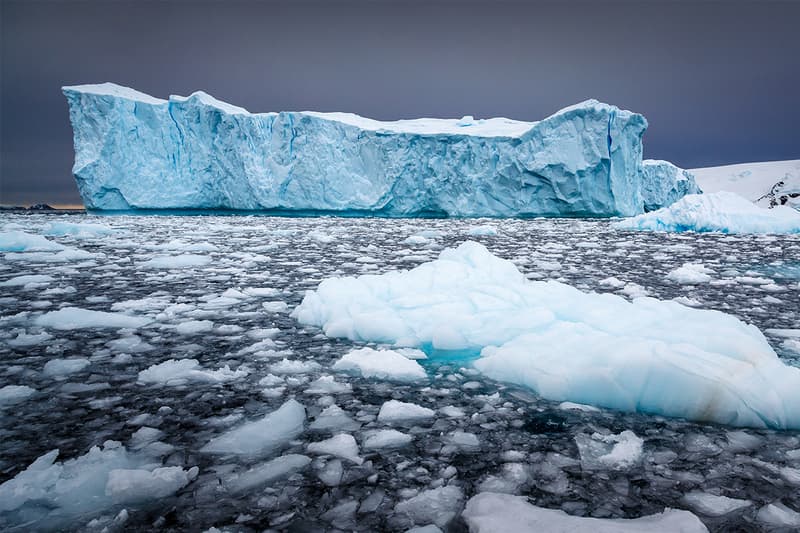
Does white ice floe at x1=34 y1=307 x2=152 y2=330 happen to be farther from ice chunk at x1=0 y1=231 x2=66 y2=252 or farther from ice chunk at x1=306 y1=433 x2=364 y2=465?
ice chunk at x1=0 y1=231 x2=66 y2=252

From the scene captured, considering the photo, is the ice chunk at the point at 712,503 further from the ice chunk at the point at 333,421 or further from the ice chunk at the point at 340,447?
the ice chunk at the point at 333,421

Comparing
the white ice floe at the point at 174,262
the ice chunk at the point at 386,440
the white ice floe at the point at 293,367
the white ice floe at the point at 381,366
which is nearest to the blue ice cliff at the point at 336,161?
the white ice floe at the point at 174,262

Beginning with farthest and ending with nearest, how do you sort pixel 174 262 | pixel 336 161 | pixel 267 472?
1. pixel 336 161
2. pixel 174 262
3. pixel 267 472

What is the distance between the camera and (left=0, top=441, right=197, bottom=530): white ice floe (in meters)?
1.10

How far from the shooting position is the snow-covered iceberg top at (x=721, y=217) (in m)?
12.1

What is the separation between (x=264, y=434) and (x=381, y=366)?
0.71m

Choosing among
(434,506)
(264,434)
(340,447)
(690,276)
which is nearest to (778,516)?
(434,506)

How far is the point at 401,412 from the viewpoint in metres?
1.67

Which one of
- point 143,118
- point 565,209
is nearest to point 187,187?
point 143,118

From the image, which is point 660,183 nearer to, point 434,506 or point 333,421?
point 333,421

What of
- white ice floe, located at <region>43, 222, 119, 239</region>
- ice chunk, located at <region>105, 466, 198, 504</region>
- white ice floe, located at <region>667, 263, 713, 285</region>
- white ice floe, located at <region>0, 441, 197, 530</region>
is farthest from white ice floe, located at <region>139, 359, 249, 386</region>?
white ice floe, located at <region>43, 222, 119, 239</region>

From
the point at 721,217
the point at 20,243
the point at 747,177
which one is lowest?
the point at 20,243

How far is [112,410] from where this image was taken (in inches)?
65.1

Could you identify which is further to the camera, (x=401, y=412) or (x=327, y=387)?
(x=327, y=387)
